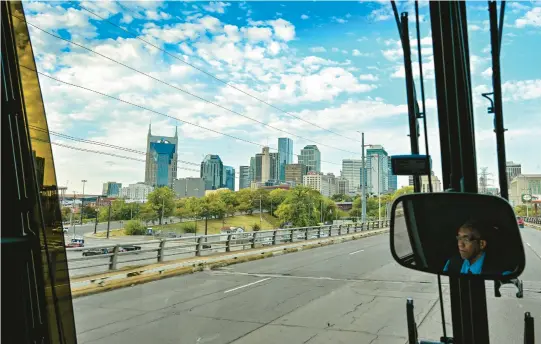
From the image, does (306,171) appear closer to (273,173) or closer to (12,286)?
(273,173)

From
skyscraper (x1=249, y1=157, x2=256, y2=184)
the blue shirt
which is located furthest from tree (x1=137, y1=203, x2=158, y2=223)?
the blue shirt

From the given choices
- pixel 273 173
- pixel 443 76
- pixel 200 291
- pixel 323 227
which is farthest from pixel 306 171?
pixel 443 76

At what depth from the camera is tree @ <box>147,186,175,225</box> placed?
30219 mm

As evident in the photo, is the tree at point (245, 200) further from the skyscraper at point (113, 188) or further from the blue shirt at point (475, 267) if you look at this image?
the blue shirt at point (475, 267)

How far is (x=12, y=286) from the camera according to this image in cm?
146

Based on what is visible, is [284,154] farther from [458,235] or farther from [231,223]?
[458,235]

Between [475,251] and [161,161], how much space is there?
31.5 meters

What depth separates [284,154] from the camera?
42.0 m

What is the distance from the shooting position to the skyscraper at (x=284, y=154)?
1642 inches

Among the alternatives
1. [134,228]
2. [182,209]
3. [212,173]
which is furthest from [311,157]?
[134,228]

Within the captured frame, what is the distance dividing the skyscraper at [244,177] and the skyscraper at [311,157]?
8666mm

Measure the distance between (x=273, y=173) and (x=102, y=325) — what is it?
36745 millimetres

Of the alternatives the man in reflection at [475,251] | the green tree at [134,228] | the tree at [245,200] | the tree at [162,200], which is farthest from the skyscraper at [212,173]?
the man in reflection at [475,251]

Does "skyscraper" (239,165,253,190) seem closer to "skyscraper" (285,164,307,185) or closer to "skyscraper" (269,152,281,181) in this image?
"skyscraper" (269,152,281,181)
